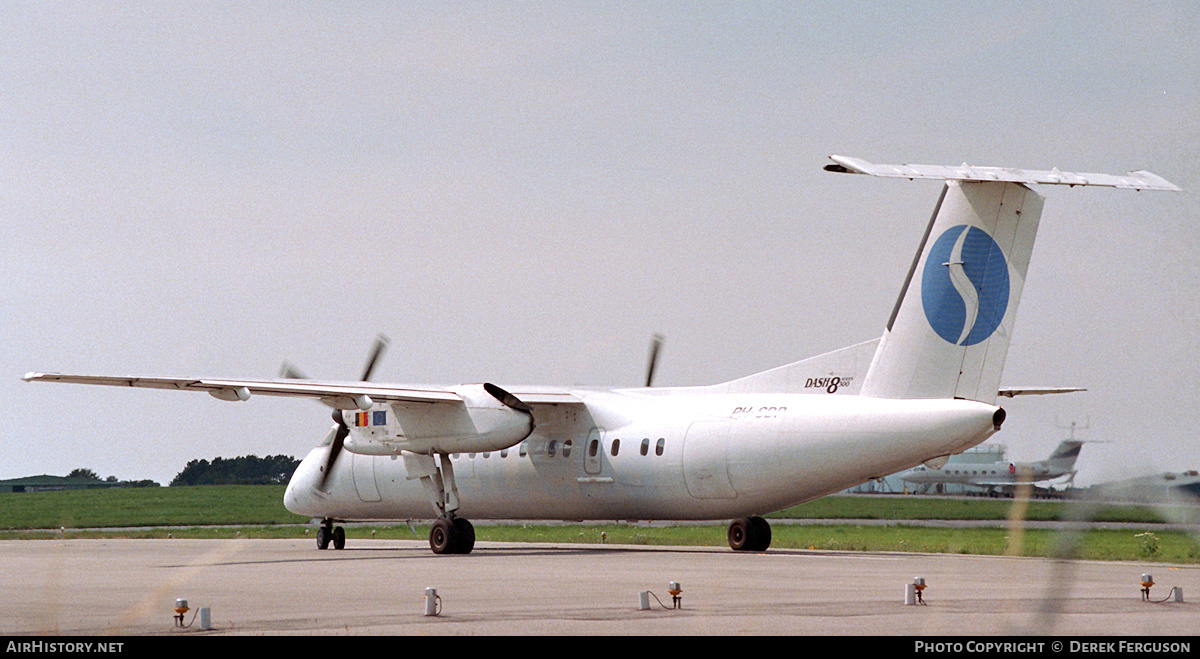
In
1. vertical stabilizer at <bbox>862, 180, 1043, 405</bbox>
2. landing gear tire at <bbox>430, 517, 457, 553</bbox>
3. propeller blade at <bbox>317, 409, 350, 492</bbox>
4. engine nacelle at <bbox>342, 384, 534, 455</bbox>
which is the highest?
vertical stabilizer at <bbox>862, 180, 1043, 405</bbox>

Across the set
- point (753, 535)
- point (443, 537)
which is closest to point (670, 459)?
point (753, 535)

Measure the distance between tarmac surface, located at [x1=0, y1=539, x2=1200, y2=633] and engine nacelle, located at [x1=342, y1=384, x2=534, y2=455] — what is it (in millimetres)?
2616

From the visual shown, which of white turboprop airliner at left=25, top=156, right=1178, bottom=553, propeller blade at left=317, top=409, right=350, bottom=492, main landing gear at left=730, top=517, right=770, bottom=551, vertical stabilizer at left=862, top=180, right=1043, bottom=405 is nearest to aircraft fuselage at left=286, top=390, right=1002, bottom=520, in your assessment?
white turboprop airliner at left=25, top=156, right=1178, bottom=553

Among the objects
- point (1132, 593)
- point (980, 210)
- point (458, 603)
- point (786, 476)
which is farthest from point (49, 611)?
point (980, 210)

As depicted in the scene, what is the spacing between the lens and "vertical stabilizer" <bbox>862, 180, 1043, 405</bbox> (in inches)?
958

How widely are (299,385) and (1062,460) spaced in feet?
73.9

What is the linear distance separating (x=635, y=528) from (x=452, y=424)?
59.0ft

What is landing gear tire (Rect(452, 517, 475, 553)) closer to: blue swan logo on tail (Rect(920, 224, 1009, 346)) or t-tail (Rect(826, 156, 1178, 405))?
t-tail (Rect(826, 156, 1178, 405))

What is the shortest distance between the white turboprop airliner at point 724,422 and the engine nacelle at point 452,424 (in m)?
0.04

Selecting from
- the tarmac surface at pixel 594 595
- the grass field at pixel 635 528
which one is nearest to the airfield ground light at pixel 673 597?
the tarmac surface at pixel 594 595

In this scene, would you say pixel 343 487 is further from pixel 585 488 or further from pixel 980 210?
pixel 980 210

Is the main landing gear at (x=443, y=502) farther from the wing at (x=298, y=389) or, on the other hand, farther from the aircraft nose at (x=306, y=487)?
the aircraft nose at (x=306, y=487)

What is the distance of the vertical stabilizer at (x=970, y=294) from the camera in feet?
79.8

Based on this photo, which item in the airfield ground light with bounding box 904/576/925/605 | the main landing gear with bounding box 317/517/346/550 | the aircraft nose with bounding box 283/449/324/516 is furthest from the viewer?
the aircraft nose with bounding box 283/449/324/516
